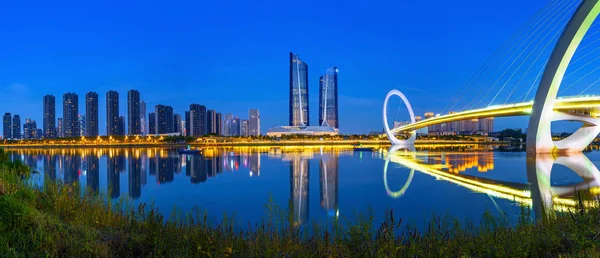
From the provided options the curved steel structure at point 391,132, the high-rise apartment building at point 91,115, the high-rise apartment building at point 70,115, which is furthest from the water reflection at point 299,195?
the high-rise apartment building at point 70,115

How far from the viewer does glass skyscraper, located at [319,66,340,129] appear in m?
160

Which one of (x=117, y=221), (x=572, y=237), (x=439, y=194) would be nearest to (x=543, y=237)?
(x=572, y=237)

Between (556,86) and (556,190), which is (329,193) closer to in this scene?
(556,190)

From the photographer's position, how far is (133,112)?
533ft

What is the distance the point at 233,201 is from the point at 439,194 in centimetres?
638

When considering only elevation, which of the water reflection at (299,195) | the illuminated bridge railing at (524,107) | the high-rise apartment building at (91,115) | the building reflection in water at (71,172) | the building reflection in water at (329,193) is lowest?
the building reflection in water at (329,193)

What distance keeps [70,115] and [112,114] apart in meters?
14.7

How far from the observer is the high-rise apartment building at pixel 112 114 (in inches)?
5989

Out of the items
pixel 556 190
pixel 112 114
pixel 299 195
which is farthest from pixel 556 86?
pixel 112 114

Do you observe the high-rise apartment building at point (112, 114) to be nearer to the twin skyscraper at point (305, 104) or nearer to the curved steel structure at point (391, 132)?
the twin skyscraper at point (305, 104)

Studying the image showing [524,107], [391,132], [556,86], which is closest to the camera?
[556,86]

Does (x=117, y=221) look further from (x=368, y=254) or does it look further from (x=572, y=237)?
(x=572, y=237)

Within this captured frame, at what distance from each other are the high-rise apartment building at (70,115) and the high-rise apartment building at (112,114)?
38.7 ft

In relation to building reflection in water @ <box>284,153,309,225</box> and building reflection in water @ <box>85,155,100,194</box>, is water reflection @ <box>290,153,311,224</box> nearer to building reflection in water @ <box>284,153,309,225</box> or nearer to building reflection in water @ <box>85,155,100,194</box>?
building reflection in water @ <box>284,153,309,225</box>
